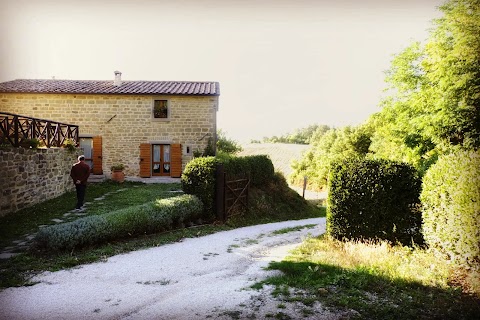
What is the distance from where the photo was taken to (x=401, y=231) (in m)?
7.70

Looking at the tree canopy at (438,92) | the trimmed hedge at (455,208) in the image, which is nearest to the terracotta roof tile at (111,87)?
the tree canopy at (438,92)

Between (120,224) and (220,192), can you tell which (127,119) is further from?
(120,224)

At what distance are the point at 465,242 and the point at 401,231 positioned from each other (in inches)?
87.8

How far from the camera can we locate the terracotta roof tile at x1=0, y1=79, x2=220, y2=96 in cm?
1806

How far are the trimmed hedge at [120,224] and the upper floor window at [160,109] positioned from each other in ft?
30.3

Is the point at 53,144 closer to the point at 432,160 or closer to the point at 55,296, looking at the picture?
the point at 55,296

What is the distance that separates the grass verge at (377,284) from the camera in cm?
416

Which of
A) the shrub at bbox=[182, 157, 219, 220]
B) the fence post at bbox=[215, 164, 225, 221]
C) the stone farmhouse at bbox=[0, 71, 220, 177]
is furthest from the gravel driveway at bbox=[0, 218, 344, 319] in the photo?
the stone farmhouse at bbox=[0, 71, 220, 177]

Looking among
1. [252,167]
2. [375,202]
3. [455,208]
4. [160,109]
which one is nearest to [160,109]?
[160,109]

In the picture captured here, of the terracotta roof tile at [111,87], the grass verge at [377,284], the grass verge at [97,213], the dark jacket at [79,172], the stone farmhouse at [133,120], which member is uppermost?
the terracotta roof tile at [111,87]

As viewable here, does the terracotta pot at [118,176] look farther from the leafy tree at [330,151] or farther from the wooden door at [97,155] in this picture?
the leafy tree at [330,151]

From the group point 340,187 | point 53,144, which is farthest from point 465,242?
point 53,144

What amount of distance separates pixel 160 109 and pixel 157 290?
14.9 m

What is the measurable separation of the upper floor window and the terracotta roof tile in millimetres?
647
